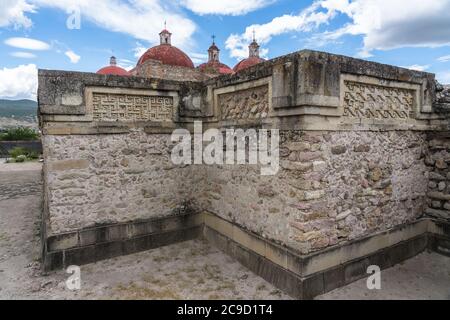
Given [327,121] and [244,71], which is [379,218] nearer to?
[327,121]

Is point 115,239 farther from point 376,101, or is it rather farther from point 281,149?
point 376,101

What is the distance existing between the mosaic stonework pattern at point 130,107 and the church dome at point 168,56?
502 inches

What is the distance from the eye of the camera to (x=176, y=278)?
4113mm

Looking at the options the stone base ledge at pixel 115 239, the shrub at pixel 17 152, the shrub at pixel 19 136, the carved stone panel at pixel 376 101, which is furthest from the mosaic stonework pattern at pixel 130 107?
the shrub at pixel 19 136

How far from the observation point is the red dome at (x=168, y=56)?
17.6 metres

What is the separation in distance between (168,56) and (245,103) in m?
14.8

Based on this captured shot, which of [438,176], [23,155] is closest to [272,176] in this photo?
[438,176]

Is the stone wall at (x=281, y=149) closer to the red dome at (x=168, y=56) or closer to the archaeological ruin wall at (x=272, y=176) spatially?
the archaeological ruin wall at (x=272, y=176)

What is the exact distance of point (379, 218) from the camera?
4.28 meters

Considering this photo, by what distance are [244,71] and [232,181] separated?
5.49ft

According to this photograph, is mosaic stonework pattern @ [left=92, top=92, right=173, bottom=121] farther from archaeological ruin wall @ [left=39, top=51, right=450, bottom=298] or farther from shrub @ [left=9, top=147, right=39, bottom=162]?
shrub @ [left=9, top=147, right=39, bottom=162]

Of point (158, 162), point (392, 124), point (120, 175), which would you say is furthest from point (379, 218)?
point (120, 175)

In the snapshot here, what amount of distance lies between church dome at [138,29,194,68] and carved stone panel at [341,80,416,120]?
14557mm

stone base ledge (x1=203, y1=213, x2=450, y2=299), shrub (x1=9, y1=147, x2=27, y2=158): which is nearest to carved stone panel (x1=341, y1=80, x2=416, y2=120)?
stone base ledge (x1=203, y1=213, x2=450, y2=299)
